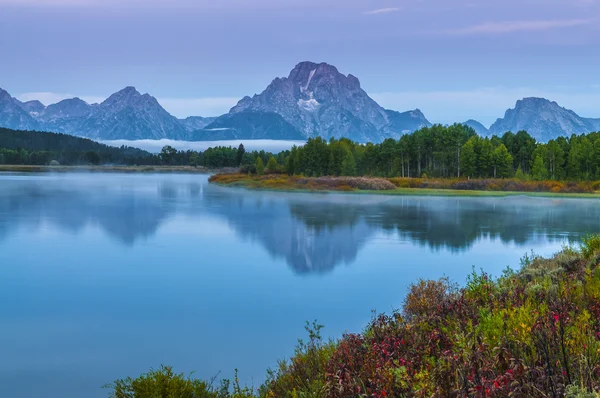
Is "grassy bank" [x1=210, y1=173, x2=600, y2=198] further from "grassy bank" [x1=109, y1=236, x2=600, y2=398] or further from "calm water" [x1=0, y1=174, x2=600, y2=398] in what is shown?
"grassy bank" [x1=109, y1=236, x2=600, y2=398]

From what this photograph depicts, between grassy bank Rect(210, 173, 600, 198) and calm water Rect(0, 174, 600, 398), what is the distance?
44694mm

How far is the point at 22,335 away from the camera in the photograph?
14664mm

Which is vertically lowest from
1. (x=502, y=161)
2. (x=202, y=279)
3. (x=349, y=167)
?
(x=202, y=279)

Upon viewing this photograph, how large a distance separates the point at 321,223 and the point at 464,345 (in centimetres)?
3719

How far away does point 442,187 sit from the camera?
341 feet

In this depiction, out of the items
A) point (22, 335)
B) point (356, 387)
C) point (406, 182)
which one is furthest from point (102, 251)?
point (406, 182)

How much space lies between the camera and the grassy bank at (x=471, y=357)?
603cm

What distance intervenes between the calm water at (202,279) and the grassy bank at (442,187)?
147 ft

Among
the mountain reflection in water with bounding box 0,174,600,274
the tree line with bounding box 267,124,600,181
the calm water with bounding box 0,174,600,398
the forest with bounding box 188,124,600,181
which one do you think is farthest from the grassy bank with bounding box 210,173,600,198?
the calm water with bounding box 0,174,600,398

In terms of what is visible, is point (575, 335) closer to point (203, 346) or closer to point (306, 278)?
point (203, 346)

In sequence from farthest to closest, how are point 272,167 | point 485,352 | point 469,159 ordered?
point 272,167, point 469,159, point 485,352

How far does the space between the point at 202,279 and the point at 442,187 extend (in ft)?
284

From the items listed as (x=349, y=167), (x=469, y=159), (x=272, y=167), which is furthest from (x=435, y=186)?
(x=272, y=167)

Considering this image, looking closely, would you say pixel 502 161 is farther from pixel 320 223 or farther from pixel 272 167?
pixel 320 223
